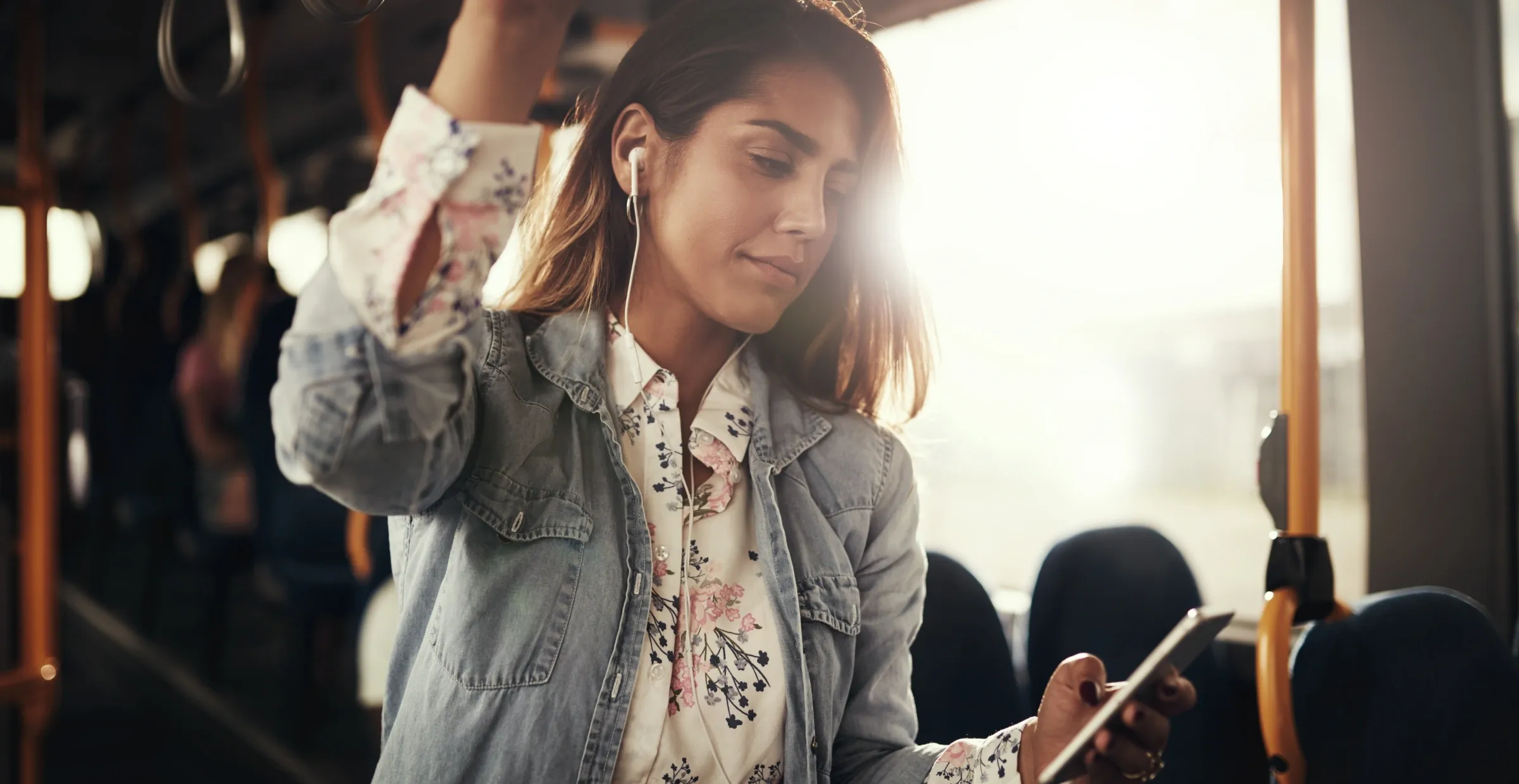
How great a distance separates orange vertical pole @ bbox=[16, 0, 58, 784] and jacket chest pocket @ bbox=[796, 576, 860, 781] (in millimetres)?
1746

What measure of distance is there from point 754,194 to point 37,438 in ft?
5.94

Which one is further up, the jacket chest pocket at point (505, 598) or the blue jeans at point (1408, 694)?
the jacket chest pocket at point (505, 598)

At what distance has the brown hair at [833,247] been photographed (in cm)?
117

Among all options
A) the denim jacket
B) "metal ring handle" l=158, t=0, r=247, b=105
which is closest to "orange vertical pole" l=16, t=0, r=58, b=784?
"metal ring handle" l=158, t=0, r=247, b=105

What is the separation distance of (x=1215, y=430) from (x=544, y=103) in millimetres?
2096

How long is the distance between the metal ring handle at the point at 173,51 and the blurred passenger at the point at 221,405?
296 centimetres

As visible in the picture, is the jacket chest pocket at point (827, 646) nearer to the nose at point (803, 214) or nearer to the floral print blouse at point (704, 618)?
the floral print blouse at point (704, 618)

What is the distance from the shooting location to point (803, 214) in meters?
1.13

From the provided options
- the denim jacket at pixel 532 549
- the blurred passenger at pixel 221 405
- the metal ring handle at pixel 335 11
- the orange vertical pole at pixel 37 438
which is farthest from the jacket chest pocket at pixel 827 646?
the blurred passenger at pixel 221 405

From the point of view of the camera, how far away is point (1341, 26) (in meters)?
2.05

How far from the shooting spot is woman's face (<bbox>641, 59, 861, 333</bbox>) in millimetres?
1126

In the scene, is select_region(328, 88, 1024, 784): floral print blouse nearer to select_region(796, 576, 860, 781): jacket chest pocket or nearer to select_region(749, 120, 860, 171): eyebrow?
select_region(796, 576, 860, 781): jacket chest pocket

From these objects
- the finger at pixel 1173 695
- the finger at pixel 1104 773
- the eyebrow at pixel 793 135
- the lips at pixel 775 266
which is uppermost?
the eyebrow at pixel 793 135

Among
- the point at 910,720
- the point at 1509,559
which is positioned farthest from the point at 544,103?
the point at 1509,559
